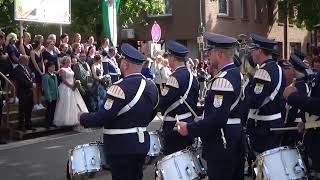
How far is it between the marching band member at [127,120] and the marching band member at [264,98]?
5.89ft

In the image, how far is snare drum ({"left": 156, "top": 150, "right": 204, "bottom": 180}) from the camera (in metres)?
5.37

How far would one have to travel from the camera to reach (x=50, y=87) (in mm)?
13578

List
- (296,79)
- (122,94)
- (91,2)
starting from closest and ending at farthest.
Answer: (122,94) < (296,79) < (91,2)

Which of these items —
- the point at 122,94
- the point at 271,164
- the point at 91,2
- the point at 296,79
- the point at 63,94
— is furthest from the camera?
the point at 91,2

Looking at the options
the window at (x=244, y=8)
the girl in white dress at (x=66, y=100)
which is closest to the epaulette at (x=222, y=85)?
the girl in white dress at (x=66, y=100)

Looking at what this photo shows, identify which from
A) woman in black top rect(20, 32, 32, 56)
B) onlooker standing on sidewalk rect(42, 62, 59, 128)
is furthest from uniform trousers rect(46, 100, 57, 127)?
woman in black top rect(20, 32, 32, 56)

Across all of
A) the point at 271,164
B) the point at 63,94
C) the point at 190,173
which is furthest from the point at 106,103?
the point at 63,94

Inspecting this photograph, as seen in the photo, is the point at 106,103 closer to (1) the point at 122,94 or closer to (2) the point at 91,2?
(1) the point at 122,94

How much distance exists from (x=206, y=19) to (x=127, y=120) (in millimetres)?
26196

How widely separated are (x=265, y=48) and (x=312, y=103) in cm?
174

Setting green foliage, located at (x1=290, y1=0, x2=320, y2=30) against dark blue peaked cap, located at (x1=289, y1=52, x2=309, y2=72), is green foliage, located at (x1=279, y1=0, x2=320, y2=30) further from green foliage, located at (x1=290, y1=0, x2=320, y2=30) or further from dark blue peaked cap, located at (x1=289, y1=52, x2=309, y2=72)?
dark blue peaked cap, located at (x1=289, y1=52, x2=309, y2=72)

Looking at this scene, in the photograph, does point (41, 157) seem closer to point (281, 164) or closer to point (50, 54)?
point (50, 54)

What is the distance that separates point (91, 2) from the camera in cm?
2736

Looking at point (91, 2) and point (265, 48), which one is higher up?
point (91, 2)
